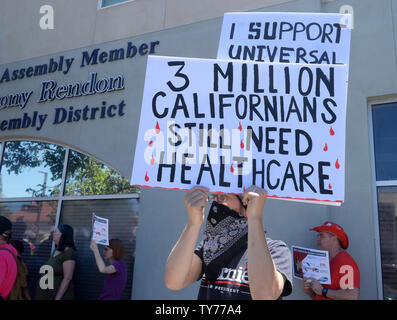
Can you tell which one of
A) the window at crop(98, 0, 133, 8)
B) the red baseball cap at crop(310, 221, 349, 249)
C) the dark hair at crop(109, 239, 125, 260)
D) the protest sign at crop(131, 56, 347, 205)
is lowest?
the dark hair at crop(109, 239, 125, 260)

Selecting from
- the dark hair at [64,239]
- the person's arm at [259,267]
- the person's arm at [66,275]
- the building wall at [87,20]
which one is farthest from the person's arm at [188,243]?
the building wall at [87,20]

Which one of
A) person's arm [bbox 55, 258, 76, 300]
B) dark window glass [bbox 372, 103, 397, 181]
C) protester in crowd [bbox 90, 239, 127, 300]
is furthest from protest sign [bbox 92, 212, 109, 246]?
dark window glass [bbox 372, 103, 397, 181]

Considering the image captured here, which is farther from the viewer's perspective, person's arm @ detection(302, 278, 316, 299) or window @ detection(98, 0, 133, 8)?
window @ detection(98, 0, 133, 8)

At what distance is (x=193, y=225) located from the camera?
6.63 ft

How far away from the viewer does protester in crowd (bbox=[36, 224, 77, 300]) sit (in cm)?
531

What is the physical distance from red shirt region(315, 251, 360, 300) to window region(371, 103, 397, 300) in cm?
66

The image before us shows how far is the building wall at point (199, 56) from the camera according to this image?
15.4 ft

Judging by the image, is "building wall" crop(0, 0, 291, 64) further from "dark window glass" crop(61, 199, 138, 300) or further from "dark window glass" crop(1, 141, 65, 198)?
"dark window glass" crop(61, 199, 138, 300)

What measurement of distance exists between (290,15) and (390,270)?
10.3 feet

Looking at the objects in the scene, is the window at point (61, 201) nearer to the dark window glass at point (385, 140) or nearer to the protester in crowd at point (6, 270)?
the protester in crowd at point (6, 270)

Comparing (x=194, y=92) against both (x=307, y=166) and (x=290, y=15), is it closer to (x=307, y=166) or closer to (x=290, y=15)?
(x=307, y=166)

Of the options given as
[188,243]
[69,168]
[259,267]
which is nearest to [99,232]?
[69,168]

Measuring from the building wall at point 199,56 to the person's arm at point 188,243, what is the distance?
2962 mm
